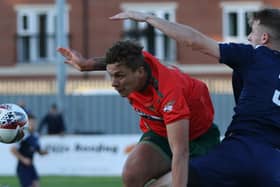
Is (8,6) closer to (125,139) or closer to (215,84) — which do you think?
(215,84)

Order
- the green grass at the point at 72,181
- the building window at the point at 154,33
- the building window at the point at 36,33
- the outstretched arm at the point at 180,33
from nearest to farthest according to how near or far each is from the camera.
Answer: the outstretched arm at the point at 180,33 < the green grass at the point at 72,181 < the building window at the point at 154,33 < the building window at the point at 36,33

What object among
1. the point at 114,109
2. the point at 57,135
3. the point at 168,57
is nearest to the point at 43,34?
the point at 168,57

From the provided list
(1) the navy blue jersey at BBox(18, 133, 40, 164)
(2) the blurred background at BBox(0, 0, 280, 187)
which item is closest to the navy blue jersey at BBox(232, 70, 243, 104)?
(1) the navy blue jersey at BBox(18, 133, 40, 164)

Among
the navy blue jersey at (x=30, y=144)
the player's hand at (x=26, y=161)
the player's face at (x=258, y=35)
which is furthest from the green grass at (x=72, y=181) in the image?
the player's face at (x=258, y=35)

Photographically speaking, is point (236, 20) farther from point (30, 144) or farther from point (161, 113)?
point (161, 113)

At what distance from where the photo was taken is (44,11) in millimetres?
36500

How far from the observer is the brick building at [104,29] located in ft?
115

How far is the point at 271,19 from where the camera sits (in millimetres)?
7402

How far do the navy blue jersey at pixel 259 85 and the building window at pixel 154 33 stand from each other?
2815 centimetres

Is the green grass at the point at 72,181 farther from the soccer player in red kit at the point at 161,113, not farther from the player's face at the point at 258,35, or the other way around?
the player's face at the point at 258,35

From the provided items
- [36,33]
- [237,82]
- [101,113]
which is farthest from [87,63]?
[36,33]

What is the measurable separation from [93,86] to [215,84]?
149 inches

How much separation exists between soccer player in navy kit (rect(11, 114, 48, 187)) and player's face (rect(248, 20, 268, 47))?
9018 millimetres

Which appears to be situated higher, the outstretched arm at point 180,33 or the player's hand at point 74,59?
the outstretched arm at point 180,33
